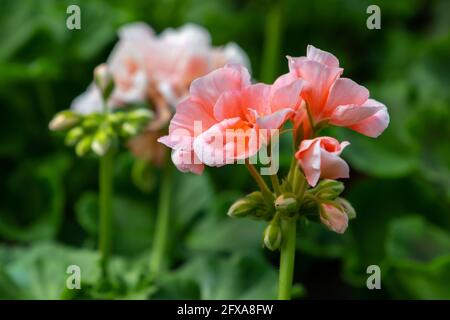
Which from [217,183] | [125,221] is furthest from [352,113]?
[217,183]

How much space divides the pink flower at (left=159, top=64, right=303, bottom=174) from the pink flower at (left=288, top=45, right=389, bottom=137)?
0.12ft

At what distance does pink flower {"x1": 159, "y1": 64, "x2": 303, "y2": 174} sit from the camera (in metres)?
0.89

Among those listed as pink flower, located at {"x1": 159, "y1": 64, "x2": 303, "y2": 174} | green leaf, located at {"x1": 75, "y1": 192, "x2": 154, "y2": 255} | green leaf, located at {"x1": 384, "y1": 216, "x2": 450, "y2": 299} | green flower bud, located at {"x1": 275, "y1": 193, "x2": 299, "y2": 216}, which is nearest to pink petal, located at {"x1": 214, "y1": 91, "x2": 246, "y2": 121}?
pink flower, located at {"x1": 159, "y1": 64, "x2": 303, "y2": 174}

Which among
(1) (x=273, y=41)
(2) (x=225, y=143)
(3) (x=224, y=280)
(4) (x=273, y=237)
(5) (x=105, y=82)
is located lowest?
(3) (x=224, y=280)

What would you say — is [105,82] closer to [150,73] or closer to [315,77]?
[150,73]

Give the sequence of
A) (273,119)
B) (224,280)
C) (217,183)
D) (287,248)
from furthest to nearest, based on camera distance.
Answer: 1. (217,183)
2. (224,280)
3. (287,248)
4. (273,119)

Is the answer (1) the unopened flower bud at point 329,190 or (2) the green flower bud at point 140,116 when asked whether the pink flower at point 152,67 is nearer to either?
(2) the green flower bud at point 140,116

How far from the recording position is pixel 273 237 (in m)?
0.97

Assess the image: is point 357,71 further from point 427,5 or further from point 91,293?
point 91,293

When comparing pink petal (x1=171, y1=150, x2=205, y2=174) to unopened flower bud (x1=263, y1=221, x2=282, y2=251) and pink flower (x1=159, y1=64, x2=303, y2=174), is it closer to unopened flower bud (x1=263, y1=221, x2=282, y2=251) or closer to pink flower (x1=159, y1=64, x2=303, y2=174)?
pink flower (x1=159, y1=64, x2=303, y2=174)

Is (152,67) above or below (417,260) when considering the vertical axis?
above

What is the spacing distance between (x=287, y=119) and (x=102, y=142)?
39 cm
